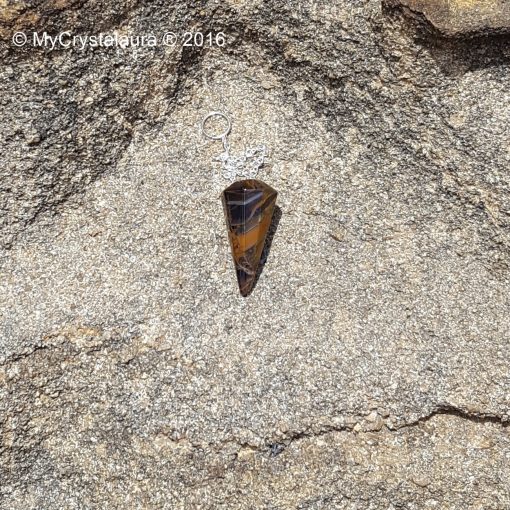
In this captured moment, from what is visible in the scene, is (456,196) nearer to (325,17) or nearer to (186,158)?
(325,17)

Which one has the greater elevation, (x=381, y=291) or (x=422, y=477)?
(x=381, y=291)

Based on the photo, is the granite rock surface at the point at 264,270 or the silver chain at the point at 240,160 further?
the silver chain at the point at 240,160

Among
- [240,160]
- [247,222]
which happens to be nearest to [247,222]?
[247,222]

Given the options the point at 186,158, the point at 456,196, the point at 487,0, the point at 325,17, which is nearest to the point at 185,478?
the point at 186,158

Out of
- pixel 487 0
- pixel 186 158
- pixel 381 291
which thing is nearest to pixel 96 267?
pixel 186 158

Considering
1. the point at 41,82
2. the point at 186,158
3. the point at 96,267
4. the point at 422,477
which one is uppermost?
the point at 41,82

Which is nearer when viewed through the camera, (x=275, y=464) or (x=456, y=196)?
(x=275, y=464)
